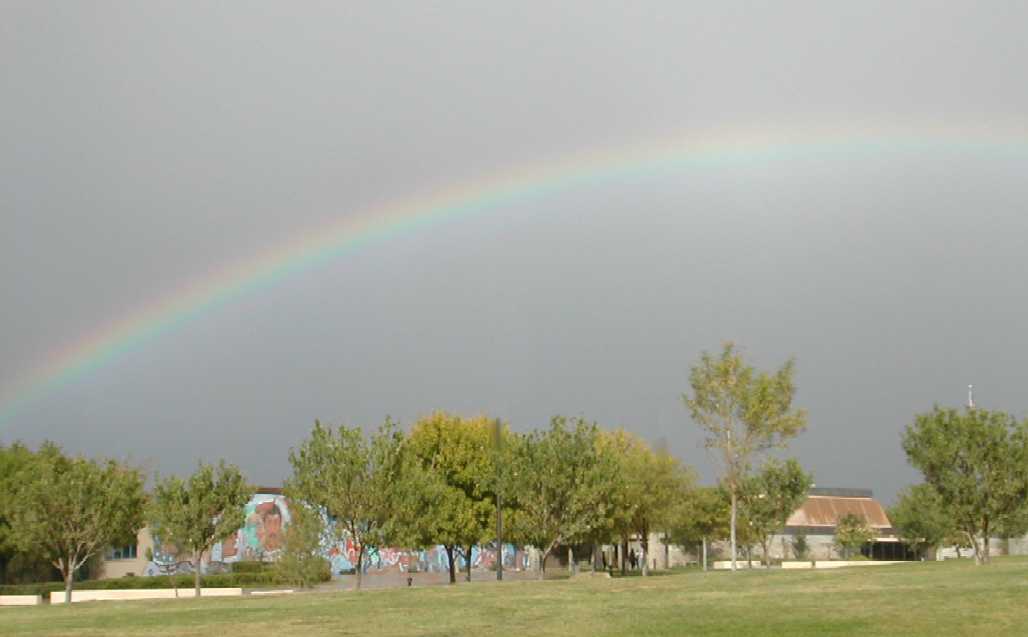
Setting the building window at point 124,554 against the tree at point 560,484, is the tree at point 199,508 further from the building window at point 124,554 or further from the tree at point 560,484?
the building window at point 124,554

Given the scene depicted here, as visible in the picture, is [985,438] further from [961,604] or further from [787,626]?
[787,626]

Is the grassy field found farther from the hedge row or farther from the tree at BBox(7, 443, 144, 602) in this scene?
the hedge row

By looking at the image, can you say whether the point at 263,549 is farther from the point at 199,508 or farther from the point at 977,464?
the point at 977,464

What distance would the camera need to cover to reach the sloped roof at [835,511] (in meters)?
123

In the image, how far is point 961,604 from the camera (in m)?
26.2

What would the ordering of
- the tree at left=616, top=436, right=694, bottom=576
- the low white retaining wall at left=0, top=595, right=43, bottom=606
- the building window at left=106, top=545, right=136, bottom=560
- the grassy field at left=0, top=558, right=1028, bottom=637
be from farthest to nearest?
the building window at left=106, top=545, right=136, bottom=560 → the tree at left=616, top=436, right=694, bottom=576 → the low white retaining wall at left=0, top=595, right=43, bottom=606 → the grassy field at left=0, top=558, right=1028, bottom=637

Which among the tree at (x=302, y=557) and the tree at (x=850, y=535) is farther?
the tree at (x=850, y=535)

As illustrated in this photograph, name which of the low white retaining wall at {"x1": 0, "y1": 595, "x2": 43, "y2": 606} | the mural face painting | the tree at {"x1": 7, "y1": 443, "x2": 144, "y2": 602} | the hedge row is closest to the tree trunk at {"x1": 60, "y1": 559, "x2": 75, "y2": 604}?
the tree at {"x1": 7, "y1": 443, "x2": 144, "y2": 602}

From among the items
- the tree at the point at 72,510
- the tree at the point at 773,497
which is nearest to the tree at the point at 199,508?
the tree at the point at 72,510

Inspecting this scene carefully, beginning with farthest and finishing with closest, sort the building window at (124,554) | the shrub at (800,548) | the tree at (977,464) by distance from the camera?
the shrub at (800,548) → the building window at (124,554) → the tree at (977,464)

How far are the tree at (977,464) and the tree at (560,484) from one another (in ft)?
51.8

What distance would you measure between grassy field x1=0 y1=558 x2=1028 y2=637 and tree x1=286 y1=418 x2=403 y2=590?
9936mm

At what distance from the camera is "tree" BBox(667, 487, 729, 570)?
75625 millimetres

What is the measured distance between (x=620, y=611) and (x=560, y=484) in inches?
966
